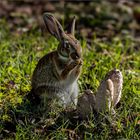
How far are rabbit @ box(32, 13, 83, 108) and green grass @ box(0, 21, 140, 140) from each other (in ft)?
0.80

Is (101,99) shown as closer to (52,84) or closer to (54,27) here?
(52,84)

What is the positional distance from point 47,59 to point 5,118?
75 cm

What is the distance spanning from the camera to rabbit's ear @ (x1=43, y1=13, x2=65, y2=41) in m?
5.75

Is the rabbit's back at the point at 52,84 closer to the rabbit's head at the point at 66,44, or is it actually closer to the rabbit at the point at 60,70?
the rabbit at the point at 60,70

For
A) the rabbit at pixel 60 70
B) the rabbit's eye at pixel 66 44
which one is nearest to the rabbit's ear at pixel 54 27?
the rabbit at pixel 60 70

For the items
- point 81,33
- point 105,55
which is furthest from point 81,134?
point 81,33

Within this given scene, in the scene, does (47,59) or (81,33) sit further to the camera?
(81,33)

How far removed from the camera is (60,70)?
18.6ft

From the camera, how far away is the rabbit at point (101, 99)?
18.3ft

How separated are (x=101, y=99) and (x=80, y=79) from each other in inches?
42.3

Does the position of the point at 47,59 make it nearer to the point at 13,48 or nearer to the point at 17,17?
the point at 13,48

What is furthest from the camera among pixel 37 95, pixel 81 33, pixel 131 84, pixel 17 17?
pixel 17 17

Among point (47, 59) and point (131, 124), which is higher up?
point (47, 59)

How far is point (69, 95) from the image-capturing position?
5875mm
